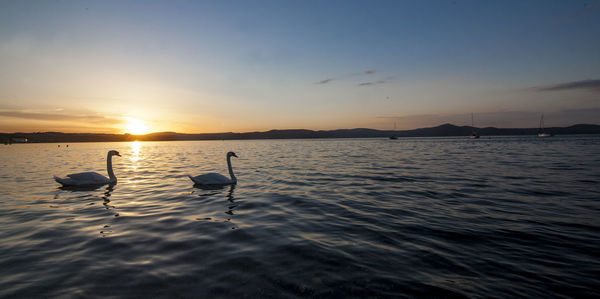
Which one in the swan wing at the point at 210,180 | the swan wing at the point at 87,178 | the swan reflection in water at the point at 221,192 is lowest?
the swan reflection in water at the point at 221,192

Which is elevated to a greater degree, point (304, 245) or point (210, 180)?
point (210, 180)

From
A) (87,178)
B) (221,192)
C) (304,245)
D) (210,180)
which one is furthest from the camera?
(210,180)

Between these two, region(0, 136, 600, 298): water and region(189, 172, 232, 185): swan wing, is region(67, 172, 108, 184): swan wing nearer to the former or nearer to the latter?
region(0, 136, 600, 298): water

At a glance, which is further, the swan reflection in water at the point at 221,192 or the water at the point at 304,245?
the swan reflection in water at the point at 221,192

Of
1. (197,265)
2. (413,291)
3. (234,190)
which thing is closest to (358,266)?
(413,291)

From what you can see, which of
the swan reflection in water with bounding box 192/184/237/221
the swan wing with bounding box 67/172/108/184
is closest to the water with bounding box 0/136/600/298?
the swan reflection in water with bounding box 192/184/237/221

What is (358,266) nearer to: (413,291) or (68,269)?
(413,291)

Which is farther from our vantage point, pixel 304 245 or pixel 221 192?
pixel 221 192

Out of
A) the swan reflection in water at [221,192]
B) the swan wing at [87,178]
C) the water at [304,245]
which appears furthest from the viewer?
the swan wing at [87,178]

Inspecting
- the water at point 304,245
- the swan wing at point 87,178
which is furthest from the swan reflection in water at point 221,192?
the swan wing at point 87,178

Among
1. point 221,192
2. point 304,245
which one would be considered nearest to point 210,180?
point 221,192

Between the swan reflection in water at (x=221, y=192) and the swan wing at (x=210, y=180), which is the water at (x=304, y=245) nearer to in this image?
the swan reflection in water at (x=221, y=192)

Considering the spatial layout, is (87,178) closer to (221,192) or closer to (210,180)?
(210,180)

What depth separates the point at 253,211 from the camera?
8.45m
